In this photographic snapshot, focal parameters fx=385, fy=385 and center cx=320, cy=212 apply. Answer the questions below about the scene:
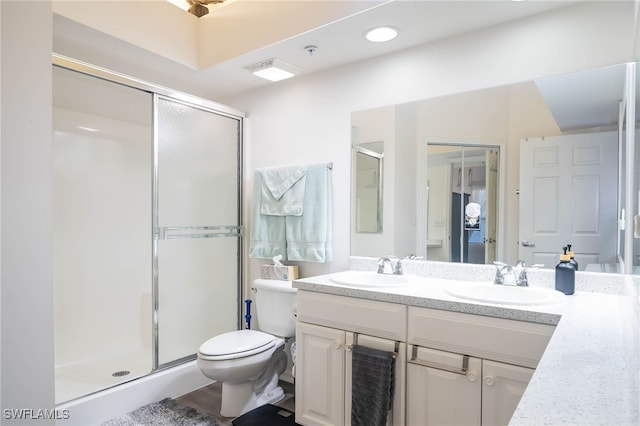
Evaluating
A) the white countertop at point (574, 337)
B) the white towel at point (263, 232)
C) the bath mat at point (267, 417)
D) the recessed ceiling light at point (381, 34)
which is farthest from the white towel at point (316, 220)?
the bath mat at point (267, 417)

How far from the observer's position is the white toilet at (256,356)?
2152 millimetres

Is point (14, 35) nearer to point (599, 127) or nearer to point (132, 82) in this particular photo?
point (132, 82)

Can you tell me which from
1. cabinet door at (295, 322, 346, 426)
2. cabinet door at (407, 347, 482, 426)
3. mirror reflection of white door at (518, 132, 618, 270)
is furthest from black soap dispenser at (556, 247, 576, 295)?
cabinet door at (295, 322, 346, 426)

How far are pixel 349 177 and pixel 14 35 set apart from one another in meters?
1.76

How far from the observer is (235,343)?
89.2 inches

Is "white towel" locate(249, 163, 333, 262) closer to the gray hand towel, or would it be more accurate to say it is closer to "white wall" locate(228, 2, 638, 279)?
"white wall" locate(228, 2, 638, 279)

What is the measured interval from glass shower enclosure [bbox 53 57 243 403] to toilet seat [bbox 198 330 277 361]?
1.67 feet

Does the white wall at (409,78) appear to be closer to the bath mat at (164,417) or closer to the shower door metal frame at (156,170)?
the shower door metal frame at (156,170)

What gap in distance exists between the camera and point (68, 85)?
2.45 m

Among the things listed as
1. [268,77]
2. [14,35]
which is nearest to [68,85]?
[268,77]

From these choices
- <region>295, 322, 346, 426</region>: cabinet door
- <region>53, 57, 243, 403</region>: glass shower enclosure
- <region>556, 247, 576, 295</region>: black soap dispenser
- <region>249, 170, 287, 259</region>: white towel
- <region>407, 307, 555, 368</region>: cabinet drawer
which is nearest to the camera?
<region>407, 307, 555, 368</region>: cabinet drawer

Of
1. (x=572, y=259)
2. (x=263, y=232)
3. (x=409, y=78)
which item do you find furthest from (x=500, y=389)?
(x=263, y=232)

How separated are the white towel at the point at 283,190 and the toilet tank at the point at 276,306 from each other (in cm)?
49

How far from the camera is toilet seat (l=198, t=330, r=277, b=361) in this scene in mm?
2141
